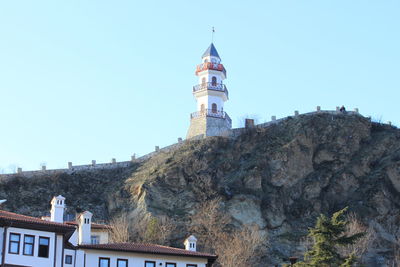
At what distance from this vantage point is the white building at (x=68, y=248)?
57.9 meters

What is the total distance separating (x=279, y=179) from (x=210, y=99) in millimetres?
22595

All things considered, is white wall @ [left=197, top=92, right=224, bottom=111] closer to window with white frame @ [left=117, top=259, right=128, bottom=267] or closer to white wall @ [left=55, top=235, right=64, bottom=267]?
window with white frame @ [left=117, top=259, right=128, bottom=267]

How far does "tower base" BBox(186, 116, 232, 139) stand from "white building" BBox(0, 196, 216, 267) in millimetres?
59581

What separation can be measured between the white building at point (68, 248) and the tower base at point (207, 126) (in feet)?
195

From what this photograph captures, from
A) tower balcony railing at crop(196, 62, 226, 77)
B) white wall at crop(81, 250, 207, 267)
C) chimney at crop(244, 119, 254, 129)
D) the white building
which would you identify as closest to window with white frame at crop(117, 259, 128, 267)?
the white building

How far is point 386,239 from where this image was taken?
4281 inches

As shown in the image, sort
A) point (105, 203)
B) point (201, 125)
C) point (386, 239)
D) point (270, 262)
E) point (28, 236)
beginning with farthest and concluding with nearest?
1. point (201, 125)
2. point (105, 203)
3. point (386, 239)
4. point (270, 262)
5. point (28, 236)

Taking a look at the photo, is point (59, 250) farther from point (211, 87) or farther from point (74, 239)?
point (211, 87)

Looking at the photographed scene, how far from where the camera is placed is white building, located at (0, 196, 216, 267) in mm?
57938

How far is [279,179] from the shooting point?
389 feet

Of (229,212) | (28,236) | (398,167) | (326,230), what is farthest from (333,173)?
(28,236)

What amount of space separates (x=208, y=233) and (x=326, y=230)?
43.6 meters

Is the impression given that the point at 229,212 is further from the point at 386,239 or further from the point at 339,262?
the point at 339,262

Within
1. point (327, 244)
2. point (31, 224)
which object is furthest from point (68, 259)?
point (327, 244)
